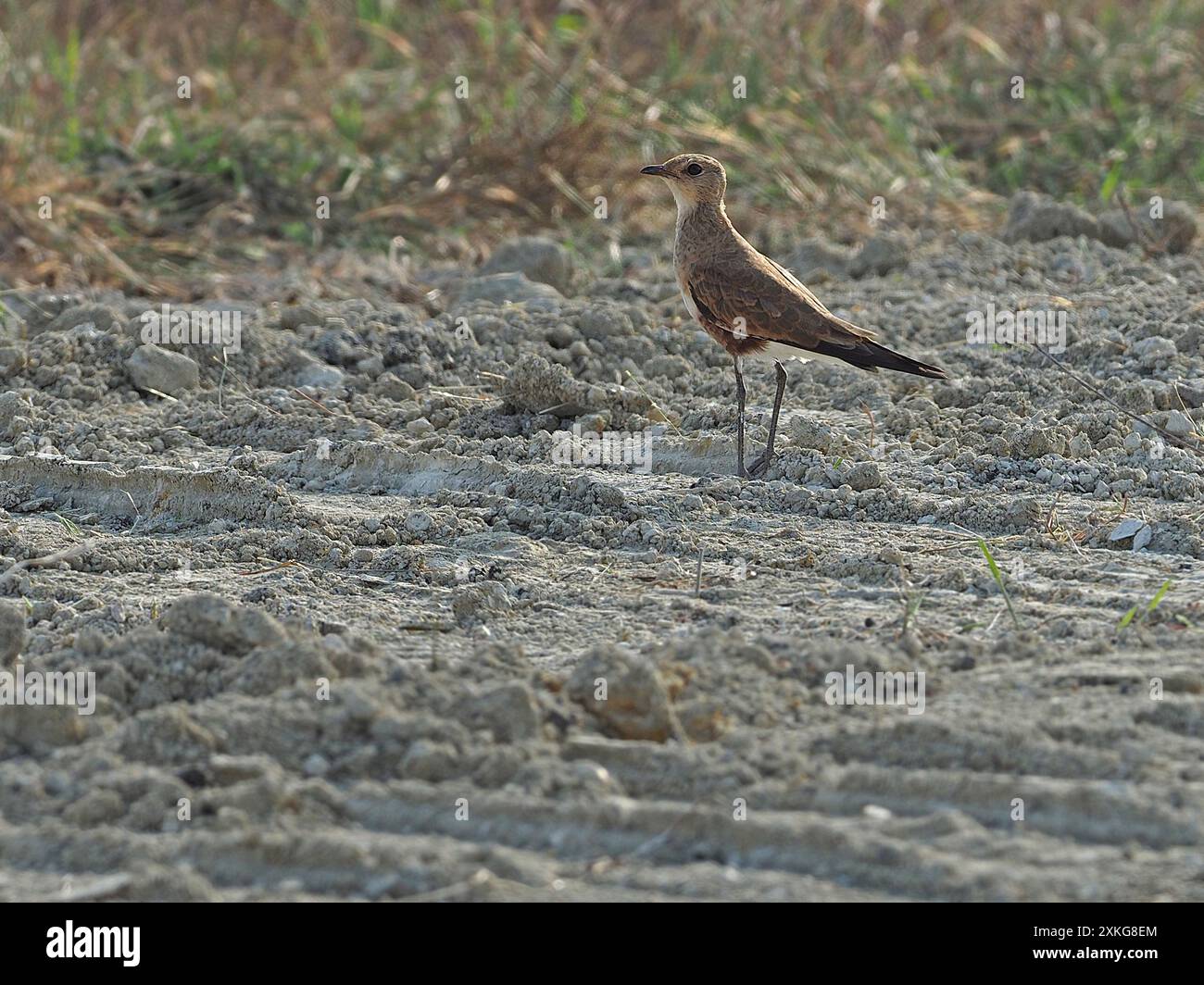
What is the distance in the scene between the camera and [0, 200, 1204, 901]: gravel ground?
9.87ft

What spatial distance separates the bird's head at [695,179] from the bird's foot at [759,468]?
1060 mm

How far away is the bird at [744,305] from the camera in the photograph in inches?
201

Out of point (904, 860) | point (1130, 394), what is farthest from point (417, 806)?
point (1130, 394)

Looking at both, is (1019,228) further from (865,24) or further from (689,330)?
(865,24)

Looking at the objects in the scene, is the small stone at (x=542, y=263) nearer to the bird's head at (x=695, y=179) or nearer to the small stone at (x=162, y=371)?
the bird's head at (x=695, y=179)

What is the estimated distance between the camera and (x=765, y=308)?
205 inches

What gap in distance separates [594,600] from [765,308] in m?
1.44

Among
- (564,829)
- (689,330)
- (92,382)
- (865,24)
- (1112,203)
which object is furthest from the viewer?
(865,24)

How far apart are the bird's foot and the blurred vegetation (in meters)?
3.10

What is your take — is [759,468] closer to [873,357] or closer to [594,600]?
[873,357]

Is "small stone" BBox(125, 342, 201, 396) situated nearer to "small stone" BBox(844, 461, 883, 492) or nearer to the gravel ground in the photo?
the gravel ground

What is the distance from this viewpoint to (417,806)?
123 inches

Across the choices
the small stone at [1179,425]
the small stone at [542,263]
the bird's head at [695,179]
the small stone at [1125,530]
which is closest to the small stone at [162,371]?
the small stone at [542,263]
